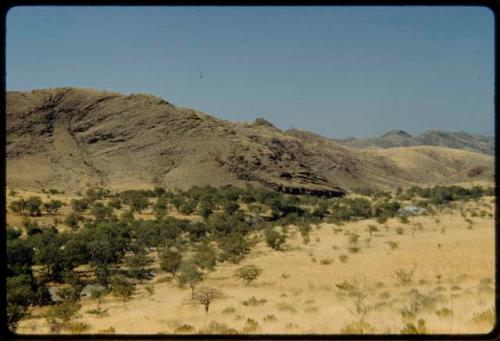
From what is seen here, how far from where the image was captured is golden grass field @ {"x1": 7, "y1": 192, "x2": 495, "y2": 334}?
9.59 meters

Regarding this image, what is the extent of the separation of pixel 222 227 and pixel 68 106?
195ft

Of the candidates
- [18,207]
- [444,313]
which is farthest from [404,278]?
[18,207]

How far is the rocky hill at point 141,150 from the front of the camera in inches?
2778

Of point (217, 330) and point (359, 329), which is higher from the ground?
point (359, 329)

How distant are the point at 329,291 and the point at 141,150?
65781mm

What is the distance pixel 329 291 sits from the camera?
15875 mm

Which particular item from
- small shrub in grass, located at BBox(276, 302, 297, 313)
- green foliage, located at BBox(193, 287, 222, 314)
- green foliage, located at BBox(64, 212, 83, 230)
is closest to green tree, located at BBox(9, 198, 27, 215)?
green foliage, located at BBox(64, 212, 83, 230)

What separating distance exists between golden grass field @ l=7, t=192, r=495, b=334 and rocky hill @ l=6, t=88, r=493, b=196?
4141 centimetres

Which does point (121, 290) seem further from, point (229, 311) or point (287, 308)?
point (287, 308)

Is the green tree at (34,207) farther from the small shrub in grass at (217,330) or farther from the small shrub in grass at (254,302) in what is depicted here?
the small shrub in grass at (217,330)

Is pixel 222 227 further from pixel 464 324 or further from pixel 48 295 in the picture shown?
pixel 464 324

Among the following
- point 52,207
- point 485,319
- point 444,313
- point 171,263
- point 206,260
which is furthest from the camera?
point 52,207

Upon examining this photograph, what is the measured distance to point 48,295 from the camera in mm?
21516

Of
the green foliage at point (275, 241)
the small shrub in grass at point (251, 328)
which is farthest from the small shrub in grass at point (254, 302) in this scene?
the green foliage at point (275, 241)
